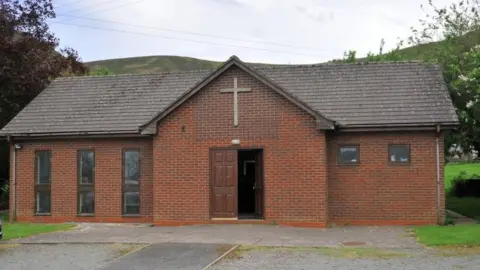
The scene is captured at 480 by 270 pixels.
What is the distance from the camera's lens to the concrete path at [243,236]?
1478 cm

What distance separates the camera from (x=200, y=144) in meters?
19.1

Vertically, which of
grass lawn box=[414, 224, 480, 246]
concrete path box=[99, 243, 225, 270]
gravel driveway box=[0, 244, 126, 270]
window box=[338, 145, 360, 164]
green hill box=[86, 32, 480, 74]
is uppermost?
green hill box=[86, 32, 480, 74]

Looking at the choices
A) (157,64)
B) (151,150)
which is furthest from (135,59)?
(151,150)

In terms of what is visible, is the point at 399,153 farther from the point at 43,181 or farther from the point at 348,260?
the point at 43,181

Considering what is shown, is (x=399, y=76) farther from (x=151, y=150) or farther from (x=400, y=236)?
(x=151, y=150)

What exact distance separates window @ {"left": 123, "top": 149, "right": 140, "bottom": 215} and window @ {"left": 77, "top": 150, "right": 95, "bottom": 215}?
47.3 inches

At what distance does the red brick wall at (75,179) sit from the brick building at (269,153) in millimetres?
41

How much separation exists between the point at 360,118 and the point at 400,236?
462 centimetres

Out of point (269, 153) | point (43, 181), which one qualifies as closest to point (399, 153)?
point (269, 153)

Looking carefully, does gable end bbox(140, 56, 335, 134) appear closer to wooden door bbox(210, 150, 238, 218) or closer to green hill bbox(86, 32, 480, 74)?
wooden door bbox(210, 150, 238, 218)

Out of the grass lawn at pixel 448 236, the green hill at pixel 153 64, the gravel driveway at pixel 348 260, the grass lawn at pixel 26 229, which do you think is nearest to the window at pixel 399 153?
the grass lawn at pixel 448 236

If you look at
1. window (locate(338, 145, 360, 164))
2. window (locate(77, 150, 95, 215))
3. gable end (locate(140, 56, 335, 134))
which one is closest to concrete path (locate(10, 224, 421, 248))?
window (locate(77, 150, 95, 215))

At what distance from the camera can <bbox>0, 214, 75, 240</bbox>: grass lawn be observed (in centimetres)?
1723

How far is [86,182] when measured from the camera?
21.0m
